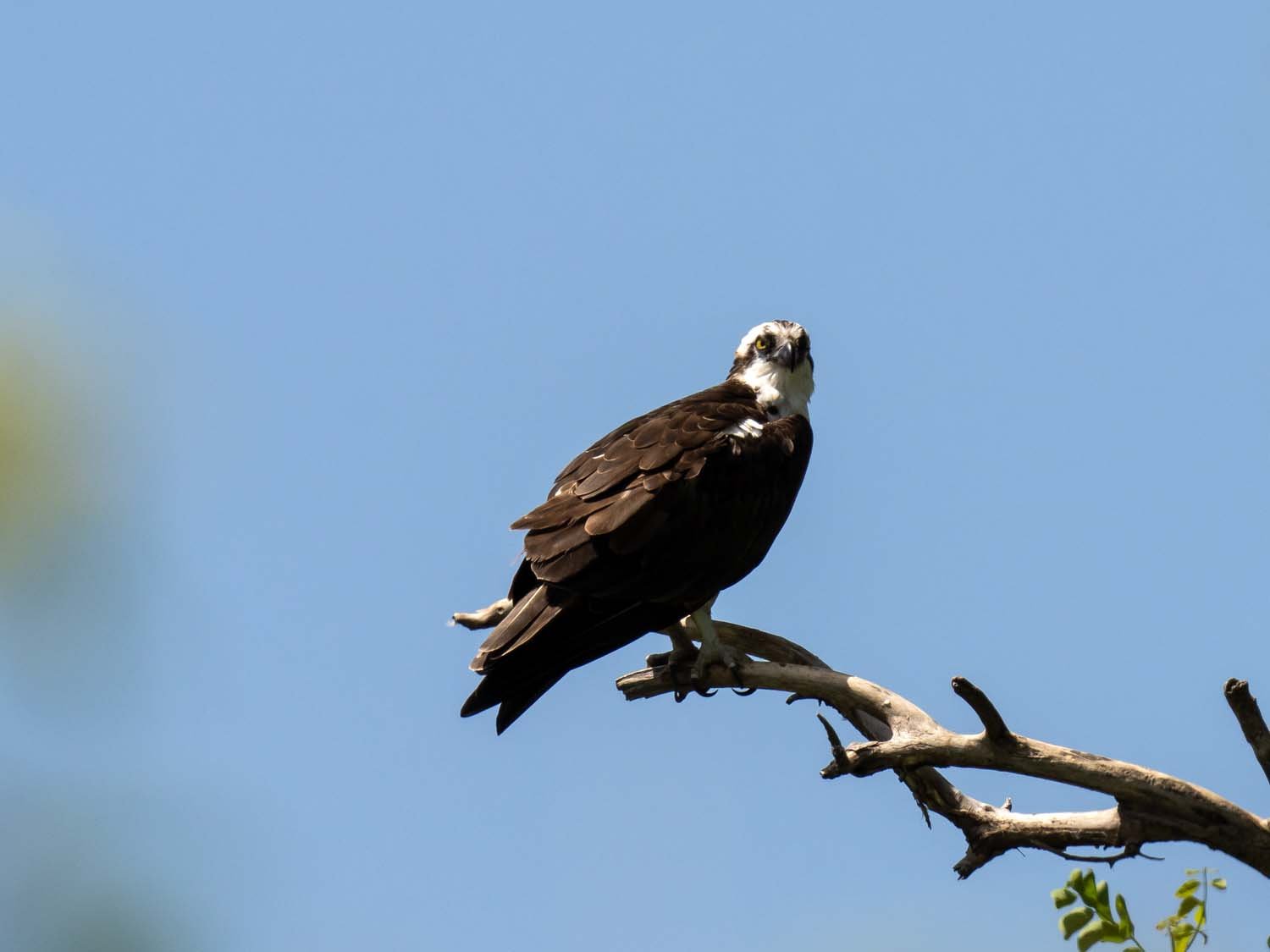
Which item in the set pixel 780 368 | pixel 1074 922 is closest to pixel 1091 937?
pixel 1074 922

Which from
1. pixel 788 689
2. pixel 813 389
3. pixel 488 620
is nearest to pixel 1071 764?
pixel 788 689

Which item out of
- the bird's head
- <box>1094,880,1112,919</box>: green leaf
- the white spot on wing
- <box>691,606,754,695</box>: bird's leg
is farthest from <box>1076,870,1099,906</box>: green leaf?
the bird's head

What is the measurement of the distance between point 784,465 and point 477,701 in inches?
86.2

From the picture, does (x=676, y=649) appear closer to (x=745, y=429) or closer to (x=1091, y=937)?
(x=745, y=429)

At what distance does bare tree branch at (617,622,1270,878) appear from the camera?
18.9 feet

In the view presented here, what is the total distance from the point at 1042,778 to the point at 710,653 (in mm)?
1969

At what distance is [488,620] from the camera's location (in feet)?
26.9

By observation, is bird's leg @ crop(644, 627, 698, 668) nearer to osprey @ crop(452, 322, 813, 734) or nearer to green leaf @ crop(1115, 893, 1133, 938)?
osprey @ crop(452, 322, 813, 734)

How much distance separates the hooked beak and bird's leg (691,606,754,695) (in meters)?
2.01

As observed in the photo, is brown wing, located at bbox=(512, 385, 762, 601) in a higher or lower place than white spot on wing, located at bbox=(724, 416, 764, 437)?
lower

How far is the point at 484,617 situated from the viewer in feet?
26.9

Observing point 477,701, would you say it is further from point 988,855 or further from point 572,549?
point 988,855

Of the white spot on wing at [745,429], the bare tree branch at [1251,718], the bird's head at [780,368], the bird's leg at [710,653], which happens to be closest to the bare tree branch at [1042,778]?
the bare tree branch at [1251,718]

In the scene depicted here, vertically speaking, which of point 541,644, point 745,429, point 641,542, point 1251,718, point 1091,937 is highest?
point 745,429
